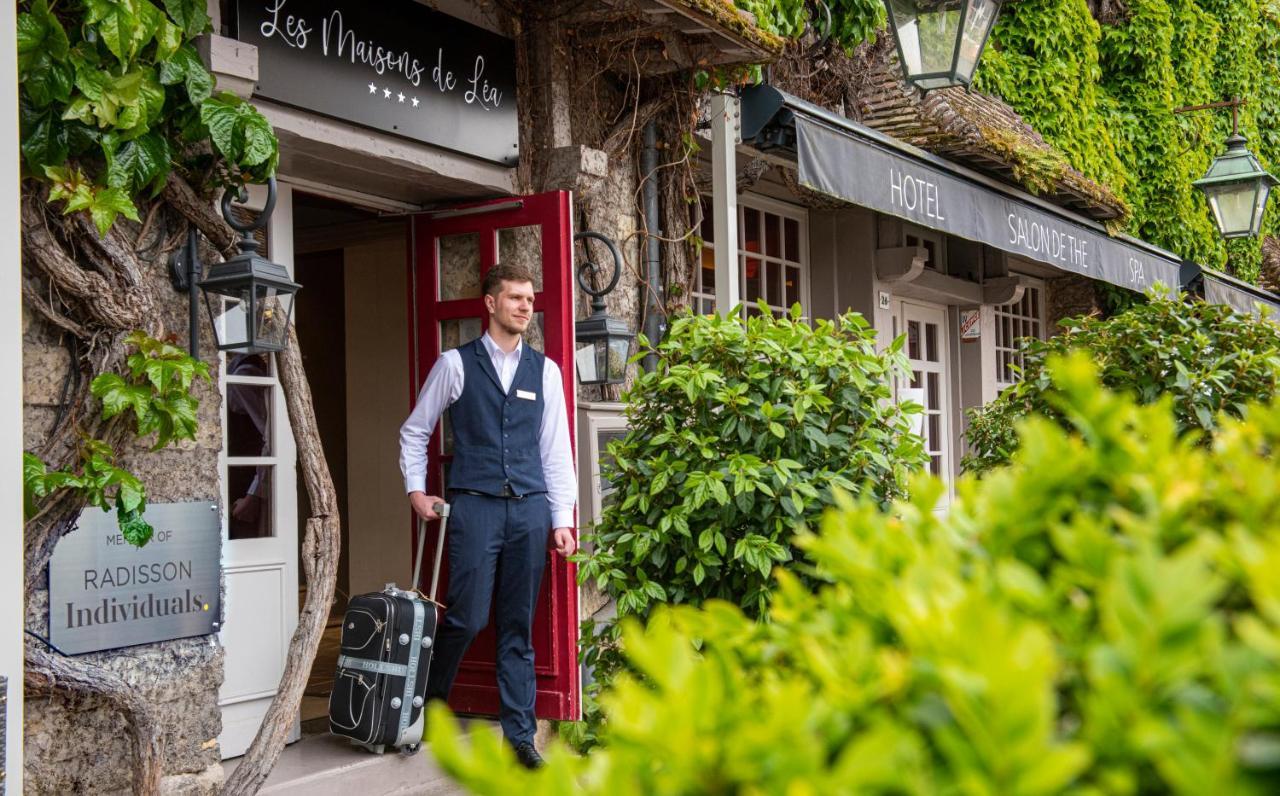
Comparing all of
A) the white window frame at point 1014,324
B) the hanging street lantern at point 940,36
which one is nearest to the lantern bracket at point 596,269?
the hanging street lantern at point 940,36

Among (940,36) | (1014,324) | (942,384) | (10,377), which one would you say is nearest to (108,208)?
(10,377)

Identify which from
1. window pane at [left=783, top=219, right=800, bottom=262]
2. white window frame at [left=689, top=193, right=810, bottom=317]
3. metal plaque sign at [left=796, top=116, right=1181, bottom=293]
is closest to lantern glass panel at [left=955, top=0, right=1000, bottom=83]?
metal plaque sign at [left=796, top=116, right=1181, bottom=293]

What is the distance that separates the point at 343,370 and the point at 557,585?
174 inches

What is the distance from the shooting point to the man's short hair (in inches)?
199

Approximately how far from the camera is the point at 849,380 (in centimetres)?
394

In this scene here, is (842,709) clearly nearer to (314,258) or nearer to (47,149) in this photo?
(47,149)

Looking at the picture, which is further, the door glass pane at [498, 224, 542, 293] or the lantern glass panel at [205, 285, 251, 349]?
the door glass pane at [498, 224, 542, 293]

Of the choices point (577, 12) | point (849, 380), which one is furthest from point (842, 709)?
point (577, 12)

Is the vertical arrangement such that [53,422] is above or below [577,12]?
below

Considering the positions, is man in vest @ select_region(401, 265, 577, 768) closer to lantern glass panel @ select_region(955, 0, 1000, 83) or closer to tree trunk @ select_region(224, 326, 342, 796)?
tree trunk @ select_region(224, 326, 342, 796)

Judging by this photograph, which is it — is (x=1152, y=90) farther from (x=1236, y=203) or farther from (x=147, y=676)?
(x=147, y=676)

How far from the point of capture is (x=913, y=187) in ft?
22.1

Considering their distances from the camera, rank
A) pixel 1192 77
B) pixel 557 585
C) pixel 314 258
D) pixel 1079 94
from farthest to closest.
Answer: pixel 1192 77 < pixel 1079 94 < pixel 314 258 < pixel 557 585

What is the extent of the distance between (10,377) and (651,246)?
154 inches
